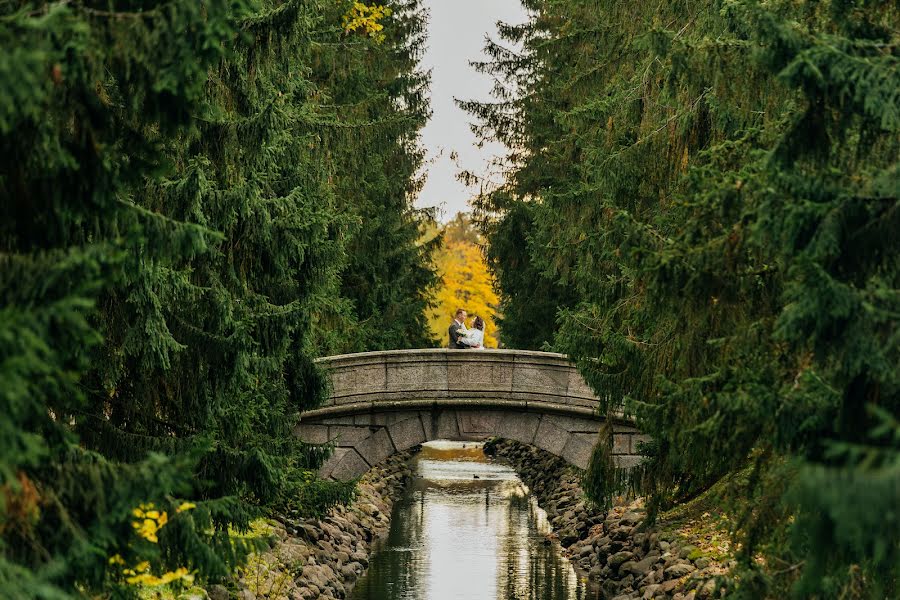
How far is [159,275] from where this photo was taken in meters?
9.06

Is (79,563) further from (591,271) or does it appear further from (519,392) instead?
(519,392)

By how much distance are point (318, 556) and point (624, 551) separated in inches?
152

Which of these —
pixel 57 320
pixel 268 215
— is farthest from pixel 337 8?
pixel 57 320

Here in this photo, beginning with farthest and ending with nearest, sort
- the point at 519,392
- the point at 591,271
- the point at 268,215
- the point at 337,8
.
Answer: the point at 337,8
the point at 519,392
the point at 591,271
the point at 268,215

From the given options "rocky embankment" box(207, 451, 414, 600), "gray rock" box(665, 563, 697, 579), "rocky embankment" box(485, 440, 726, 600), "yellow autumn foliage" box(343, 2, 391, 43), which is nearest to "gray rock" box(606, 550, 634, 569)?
"rocky embankment" box(485, 440, 726, 600)

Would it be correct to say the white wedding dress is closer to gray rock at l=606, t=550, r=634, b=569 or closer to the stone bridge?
the stone bridge

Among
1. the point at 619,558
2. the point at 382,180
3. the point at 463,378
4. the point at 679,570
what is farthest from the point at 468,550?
the point at 382,180

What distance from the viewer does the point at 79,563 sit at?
561cm

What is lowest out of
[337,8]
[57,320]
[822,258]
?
[57,320]

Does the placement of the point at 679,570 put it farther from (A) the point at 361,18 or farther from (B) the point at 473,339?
(A) the point at 361,18

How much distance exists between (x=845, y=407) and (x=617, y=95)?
27.0 ft

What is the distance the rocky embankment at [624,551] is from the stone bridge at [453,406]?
119 cm

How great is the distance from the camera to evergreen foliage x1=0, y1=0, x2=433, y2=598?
209 inches

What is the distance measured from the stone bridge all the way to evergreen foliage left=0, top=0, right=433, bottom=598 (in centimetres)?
125
